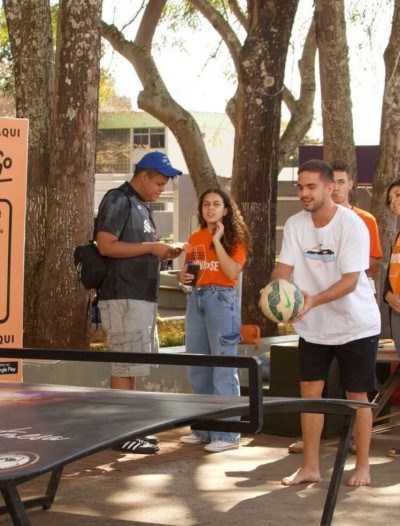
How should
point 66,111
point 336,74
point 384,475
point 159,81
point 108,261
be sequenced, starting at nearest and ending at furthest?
Answer: point 384,475, point 108,261, point 66,111, point 336,74, point 159,81

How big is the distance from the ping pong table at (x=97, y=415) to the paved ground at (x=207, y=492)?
135 cm

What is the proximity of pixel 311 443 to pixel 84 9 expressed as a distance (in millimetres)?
5435

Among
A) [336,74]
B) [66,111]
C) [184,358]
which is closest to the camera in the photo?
[184,358]

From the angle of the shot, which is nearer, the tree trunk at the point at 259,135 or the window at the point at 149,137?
the tree trunk at the point at 259,135

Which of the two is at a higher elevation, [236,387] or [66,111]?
[66,111]

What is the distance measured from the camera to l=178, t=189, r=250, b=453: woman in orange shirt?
340 inches

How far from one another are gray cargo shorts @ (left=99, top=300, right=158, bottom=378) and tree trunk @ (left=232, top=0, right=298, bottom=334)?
483 centimetres

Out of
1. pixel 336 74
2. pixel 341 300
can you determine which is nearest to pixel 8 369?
pixel 341 300

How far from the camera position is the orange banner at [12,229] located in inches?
319

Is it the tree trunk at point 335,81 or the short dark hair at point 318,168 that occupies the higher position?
the tree trunk at point 335,81

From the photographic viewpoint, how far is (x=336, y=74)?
50.3 ft

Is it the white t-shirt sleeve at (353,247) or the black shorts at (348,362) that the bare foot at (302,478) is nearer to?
the black shorts at (348,362)

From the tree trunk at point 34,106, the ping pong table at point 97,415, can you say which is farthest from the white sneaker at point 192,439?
the ping pong table at point 97,415

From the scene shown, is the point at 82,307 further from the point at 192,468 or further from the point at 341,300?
the point at 341,300
